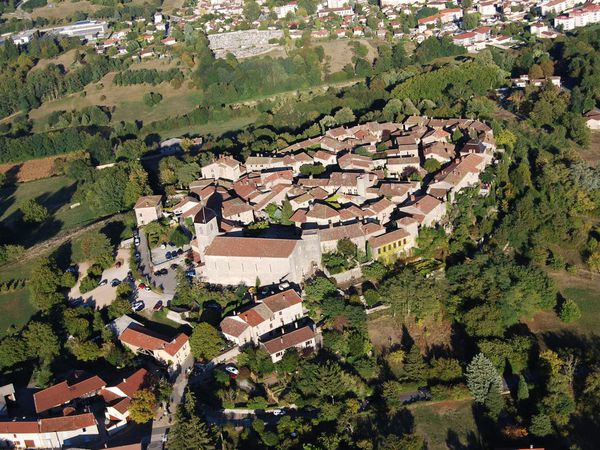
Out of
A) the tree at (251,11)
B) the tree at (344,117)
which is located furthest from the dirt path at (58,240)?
the tree at (251,11)

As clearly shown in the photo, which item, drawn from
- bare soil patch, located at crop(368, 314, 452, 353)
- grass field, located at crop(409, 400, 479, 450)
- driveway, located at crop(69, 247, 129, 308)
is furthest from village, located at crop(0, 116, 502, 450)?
grass field, located at crop(409, 400, 479, 450)

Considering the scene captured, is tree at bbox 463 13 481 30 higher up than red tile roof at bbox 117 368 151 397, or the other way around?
tree at bbox 463 13 481 30

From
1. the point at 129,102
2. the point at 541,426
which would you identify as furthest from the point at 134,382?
the point at 129,102

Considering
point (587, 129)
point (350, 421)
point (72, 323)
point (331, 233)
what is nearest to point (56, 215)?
point (72, 323)

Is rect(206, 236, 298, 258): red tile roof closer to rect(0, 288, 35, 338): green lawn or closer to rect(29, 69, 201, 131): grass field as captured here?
rect(0, 288, 35, 338): green lawn

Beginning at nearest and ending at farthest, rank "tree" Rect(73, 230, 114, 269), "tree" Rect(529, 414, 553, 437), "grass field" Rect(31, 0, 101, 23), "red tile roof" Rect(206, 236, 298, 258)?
"tree" Rect(529, 414, 553, 437)
"red tile roof" Rect(206, 236, 298, 258)
"tree" Rect(73, 230, 114, 269)
"grass field" Rect(31, 0, 101, 23)

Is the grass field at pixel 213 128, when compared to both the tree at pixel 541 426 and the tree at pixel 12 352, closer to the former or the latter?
the tree at pixel 12 352
